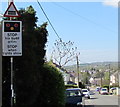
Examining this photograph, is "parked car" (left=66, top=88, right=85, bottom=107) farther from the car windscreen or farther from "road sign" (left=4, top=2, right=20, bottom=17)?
"road sign" (left=4, top=2, right=20, bottom=17)

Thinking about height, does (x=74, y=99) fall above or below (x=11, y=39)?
below

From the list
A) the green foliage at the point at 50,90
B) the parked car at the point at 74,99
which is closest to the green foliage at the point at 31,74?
the green foliage at the point at 50,90

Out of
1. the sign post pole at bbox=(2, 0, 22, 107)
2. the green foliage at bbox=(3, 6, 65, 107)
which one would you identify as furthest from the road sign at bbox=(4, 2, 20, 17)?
the green foliage at bbox=(3, 6, 65, 107)

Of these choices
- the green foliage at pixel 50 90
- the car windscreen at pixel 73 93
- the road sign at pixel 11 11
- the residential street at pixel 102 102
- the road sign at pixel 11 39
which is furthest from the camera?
the residential street at pixel 102 102

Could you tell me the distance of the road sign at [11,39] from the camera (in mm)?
8094

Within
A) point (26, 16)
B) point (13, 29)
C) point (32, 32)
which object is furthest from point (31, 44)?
point (13, 29)

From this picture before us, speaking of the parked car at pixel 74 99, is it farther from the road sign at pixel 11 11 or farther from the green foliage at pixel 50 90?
the road sign at pixel 11 11

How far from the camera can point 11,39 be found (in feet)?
26.7

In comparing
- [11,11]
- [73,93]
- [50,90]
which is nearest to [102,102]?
[73,93]

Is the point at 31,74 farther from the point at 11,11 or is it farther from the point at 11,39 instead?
the point at 11,11

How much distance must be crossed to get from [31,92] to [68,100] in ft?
23.3

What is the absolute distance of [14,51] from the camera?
319 inches

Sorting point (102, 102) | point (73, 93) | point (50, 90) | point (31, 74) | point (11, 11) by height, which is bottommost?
point (102, 102)

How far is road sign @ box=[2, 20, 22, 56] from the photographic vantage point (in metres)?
8.09
